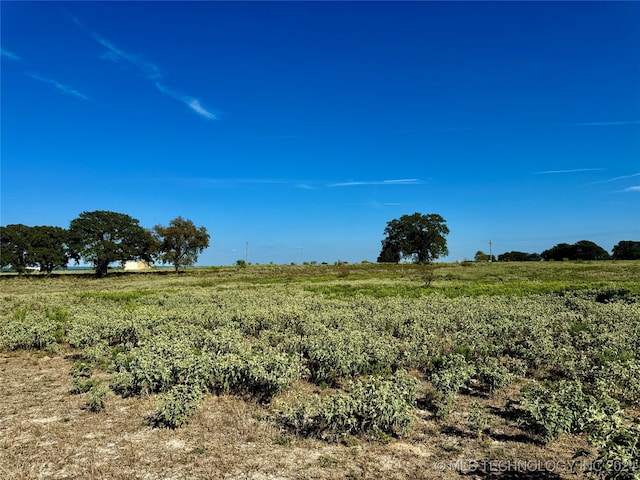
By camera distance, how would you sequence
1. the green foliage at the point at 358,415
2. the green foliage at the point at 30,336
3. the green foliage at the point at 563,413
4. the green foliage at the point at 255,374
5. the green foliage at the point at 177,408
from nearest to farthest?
1. the green foliage at the point at 563,413
2. the green foliage at the point at 358,415
3. the green foliage at the point at 177,408
4. the green foliage at the point at 255,374
5. the green foliage at the point at 30,336

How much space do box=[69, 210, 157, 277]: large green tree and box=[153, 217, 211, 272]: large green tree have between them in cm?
306

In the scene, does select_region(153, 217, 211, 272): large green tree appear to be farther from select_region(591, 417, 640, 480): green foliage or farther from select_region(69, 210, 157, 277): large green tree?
select_region(591, 417, 640, 480): green foliage

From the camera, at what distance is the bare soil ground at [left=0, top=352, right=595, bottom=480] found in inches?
249

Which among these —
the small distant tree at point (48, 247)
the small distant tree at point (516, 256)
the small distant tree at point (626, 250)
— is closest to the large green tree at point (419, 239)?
the small distant tree at point (516, 256)

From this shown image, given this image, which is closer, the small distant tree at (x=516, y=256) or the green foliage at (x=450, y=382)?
the green foliage at (x=450, y=382)

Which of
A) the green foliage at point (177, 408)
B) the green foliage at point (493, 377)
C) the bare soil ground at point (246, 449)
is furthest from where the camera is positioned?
the green foliage at point (493, 377)

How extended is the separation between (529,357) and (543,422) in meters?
5.88

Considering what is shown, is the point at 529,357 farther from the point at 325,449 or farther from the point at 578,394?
the point at 325,449

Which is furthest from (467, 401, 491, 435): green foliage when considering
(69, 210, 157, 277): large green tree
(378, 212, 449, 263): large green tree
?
(378, 212, 449, 263): large green tree

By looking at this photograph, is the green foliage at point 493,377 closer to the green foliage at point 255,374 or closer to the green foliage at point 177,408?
the green foliage at point 255,374

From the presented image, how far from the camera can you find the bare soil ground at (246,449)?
6.32m

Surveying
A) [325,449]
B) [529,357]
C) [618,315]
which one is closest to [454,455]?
[325,449]

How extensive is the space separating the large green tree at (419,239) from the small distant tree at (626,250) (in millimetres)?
44184

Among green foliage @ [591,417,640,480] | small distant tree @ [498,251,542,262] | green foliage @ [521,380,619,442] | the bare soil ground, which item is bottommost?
the bare soil ground
